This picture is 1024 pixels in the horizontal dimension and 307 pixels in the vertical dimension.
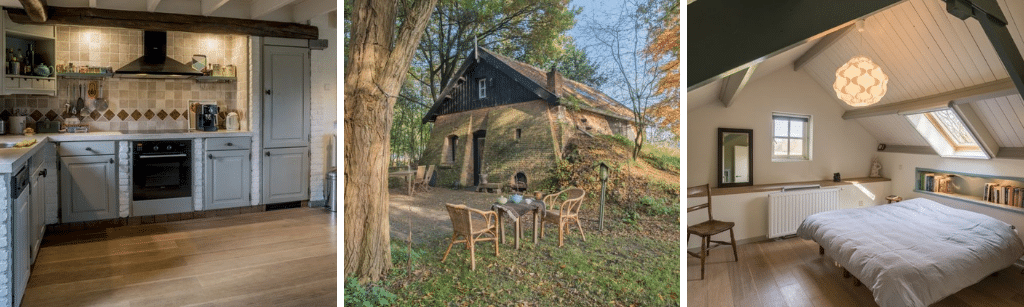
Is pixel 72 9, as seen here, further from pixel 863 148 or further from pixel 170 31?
pixel 863 148

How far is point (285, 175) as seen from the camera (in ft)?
18.5

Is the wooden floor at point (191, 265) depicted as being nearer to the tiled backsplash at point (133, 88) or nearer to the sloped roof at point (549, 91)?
the tiled backsplash at point (133, 88)

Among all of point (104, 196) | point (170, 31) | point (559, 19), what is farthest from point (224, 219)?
point (559, 19)

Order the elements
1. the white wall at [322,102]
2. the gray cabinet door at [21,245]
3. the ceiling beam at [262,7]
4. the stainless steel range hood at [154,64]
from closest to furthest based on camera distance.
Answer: the gray cabinet door at [21,245] < the ceiling beam at [262,7] < the stainless steel range hood at [154,64] < the white wall at [322,102]

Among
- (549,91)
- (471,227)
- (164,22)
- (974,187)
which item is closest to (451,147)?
(471,227)

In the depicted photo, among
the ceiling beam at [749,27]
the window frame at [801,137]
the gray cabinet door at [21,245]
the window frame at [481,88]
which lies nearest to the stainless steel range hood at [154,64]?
the gray cabinet door at [21,245]

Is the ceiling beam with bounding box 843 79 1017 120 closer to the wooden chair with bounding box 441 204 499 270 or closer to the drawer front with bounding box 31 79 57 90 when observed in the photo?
the wooden chair with bounding box 441 204 499 270

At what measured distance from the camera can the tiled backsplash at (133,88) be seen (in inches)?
192

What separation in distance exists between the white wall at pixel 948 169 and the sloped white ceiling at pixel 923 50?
232mm

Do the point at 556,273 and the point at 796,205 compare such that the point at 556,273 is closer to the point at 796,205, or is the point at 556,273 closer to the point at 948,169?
the point at 796,205

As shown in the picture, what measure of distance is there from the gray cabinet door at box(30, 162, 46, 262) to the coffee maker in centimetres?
132

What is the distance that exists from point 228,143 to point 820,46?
15.9 feet

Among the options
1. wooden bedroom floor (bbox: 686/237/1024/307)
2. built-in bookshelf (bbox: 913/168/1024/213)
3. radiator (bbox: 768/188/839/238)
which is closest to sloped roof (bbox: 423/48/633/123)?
radiator (bbox: 768/188/839/238)

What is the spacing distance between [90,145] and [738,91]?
481 centimetres
